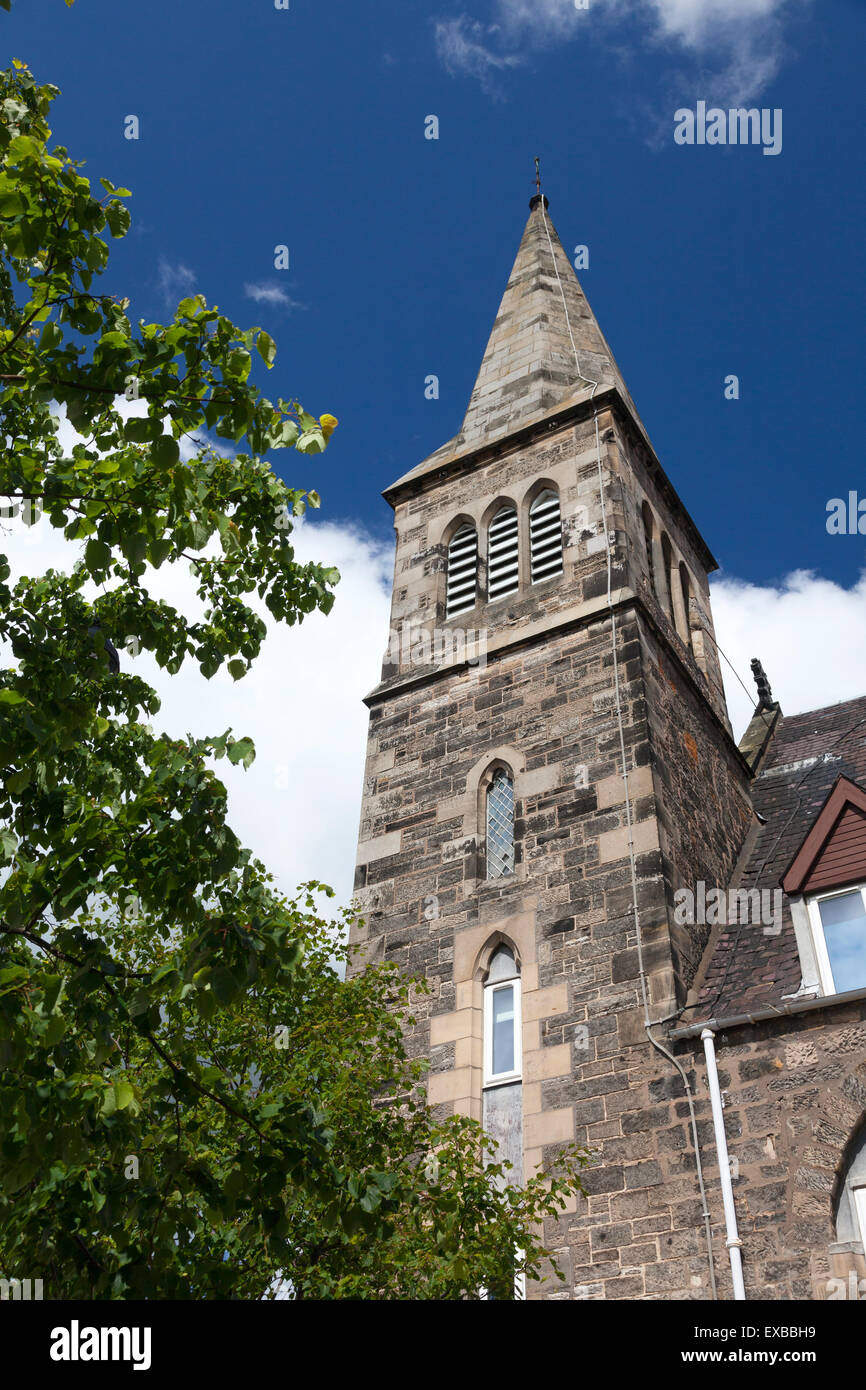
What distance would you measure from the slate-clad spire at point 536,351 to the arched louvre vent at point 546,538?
1533 mm

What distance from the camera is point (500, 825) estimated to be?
13820 millimetres

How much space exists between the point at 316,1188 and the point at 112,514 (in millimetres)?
3296

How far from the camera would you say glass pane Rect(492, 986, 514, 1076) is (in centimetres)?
1198

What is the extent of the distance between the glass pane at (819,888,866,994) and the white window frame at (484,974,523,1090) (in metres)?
2.99

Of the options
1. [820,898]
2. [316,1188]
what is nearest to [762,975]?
[820,898]

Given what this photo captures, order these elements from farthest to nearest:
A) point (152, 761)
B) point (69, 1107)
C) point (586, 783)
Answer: point (586, 783), point (152, 761), point (69, 1107)

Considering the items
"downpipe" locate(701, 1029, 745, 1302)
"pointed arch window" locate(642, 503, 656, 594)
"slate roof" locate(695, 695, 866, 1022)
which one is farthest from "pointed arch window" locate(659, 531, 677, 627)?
"downpipe" locate(701, 1029, 745, 1302)

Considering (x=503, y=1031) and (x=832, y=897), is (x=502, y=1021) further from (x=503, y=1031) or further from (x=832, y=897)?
(x=832, y=897)

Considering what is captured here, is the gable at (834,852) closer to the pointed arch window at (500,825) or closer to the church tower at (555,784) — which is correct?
the church tower at (555,784)

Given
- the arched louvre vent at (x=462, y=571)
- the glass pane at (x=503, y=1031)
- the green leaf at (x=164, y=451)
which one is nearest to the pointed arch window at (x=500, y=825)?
the glass pane at (x=503, y=1031)

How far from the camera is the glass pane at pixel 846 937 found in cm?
1050
